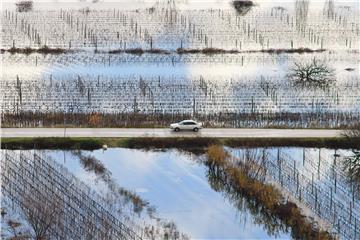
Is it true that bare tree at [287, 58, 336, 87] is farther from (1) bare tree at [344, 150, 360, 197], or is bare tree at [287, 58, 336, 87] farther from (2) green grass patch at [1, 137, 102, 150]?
(2) green grass patch at [1, 137, 102, 150]

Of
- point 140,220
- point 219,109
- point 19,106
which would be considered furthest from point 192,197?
point 19,106

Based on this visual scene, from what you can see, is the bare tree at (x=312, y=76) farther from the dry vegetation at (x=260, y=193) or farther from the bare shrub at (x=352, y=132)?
the dry vegetation at (x=260, y=193)

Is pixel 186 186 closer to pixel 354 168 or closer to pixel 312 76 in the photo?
pixel 354 168

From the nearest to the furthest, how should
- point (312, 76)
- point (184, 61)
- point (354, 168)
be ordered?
point (354, 168) → point (312, 76) → point (184, 61)

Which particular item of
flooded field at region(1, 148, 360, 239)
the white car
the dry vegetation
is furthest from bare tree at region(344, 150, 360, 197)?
the white car

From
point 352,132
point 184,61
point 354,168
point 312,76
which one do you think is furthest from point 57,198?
point 312,76

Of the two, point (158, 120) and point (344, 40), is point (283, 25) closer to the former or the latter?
point (344, 40)
